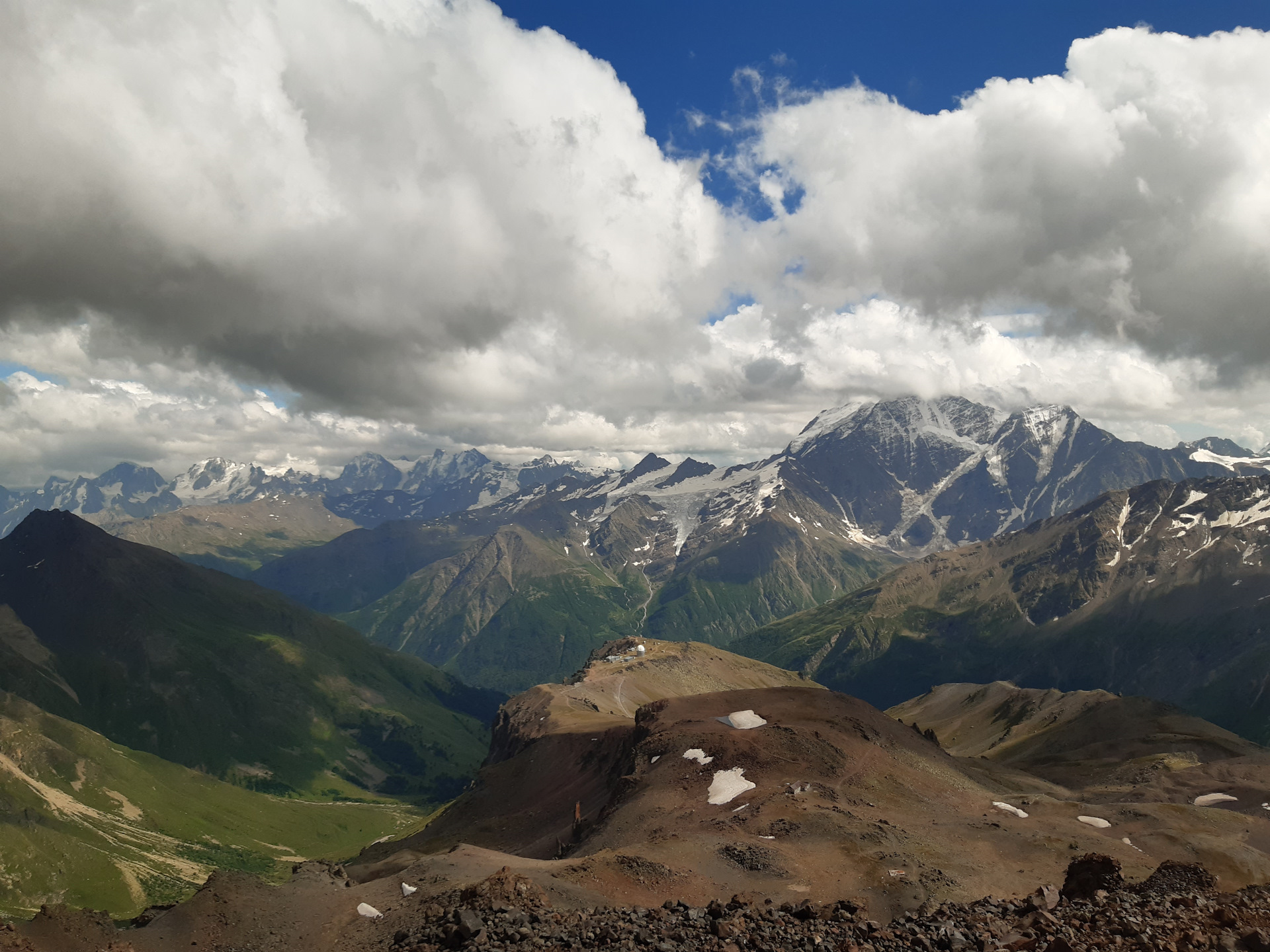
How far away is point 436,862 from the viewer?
220 feet

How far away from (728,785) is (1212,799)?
94.3 meters

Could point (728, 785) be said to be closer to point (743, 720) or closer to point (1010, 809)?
point (743, 720)

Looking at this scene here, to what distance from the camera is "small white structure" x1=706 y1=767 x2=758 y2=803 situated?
87688 millimetres

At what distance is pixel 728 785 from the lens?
90.9 meters

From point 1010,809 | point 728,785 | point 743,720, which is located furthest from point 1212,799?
point 728,785

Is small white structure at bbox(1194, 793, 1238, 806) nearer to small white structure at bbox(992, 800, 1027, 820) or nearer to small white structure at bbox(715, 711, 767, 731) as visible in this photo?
small white structure at bbox(992, 800, 1027, 820)

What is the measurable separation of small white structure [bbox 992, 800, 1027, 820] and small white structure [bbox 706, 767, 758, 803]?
29155 mm

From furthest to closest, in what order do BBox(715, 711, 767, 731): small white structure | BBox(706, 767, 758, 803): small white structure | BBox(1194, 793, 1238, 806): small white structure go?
BBox(1194, 793, 1238, 806): small white structure → BBox(715, 711, 767, 731): small white structure → BBox(706, 767, 758, 803): small white structure

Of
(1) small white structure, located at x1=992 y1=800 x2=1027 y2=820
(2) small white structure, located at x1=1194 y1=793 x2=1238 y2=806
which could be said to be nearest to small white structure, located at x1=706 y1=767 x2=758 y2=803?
(1) small white structure, located at x1=992 y1=800 x2=1027 y2=820

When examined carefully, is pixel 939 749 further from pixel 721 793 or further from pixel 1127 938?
pixel 1127 938

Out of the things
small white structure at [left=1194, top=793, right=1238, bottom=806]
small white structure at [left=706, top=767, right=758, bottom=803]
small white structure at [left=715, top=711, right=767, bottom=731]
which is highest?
small white structure at [left=715, top=711, right=767, bottom=731]

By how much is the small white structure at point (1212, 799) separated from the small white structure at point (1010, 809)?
188ft

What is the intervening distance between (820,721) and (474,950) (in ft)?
273

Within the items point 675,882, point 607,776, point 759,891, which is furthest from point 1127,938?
point 607,776
